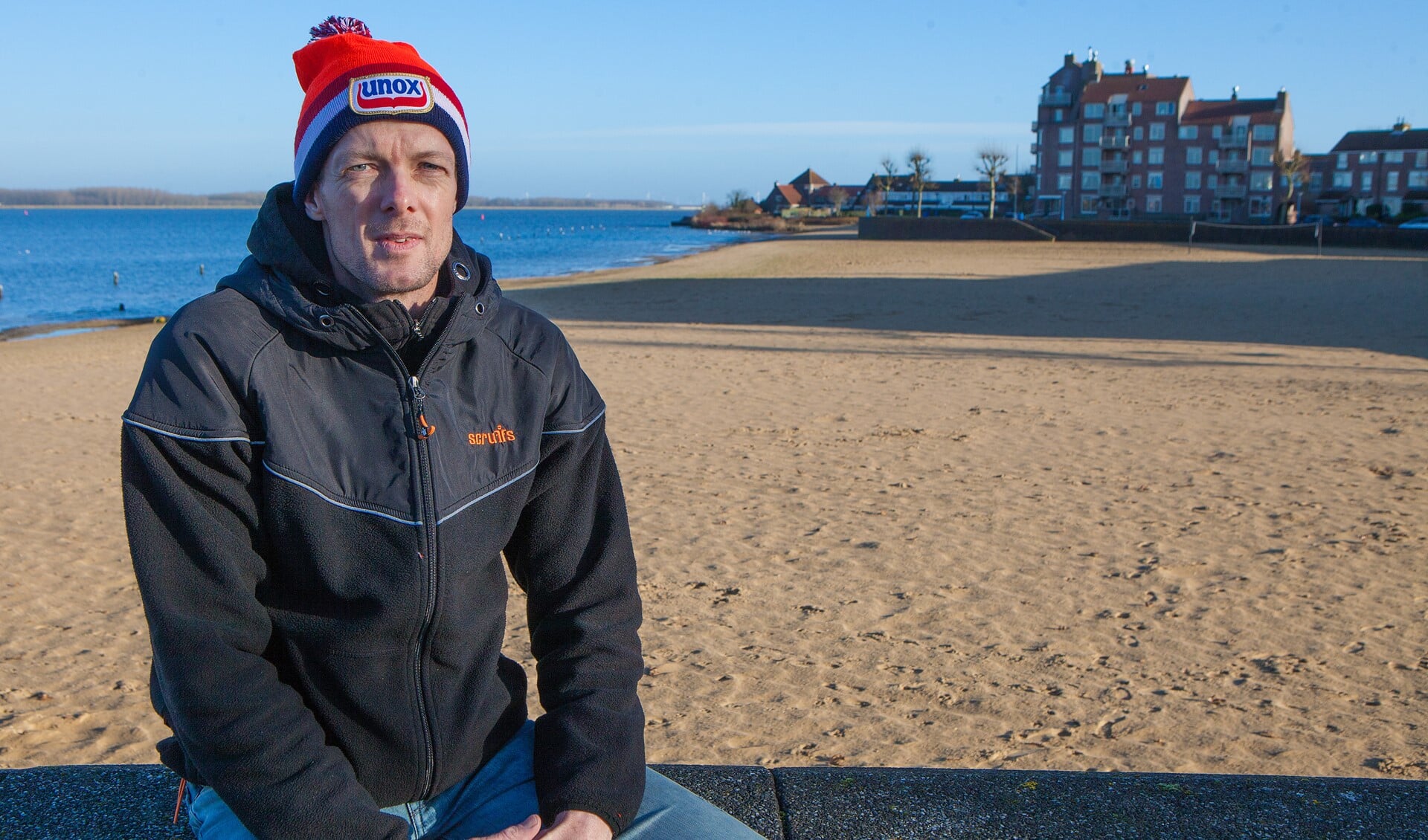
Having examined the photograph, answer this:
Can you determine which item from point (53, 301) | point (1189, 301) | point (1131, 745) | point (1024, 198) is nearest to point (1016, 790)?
point (1131, 745)

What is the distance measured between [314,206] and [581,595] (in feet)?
2.69

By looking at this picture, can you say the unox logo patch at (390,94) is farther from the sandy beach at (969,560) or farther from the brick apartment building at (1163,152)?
the brick apartment building at (1163,152)

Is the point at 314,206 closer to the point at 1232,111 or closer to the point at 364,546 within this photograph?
the point at 364,546

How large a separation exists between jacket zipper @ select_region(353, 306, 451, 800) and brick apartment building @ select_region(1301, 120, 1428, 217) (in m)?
90.6

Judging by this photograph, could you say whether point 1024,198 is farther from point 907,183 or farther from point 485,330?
point 485,330

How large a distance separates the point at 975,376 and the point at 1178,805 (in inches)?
416

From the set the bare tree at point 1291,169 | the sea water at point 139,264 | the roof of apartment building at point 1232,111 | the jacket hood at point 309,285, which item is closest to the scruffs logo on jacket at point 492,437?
the jacket hood at point 309,285

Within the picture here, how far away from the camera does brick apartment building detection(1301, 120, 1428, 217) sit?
82625 mm

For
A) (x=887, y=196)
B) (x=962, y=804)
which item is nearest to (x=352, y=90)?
(x=962, y=804)

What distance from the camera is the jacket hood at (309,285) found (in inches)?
69.8

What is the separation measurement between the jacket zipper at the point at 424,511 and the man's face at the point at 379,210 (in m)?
0.12

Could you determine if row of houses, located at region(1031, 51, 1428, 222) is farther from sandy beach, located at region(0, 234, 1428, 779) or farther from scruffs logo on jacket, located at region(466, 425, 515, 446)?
scruffs logo on jacket, located at region(466, 425, 515, 446)

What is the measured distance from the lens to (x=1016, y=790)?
236 centimetres

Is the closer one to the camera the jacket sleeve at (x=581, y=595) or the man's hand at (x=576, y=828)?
the man's hand at (x=576, y=828)
